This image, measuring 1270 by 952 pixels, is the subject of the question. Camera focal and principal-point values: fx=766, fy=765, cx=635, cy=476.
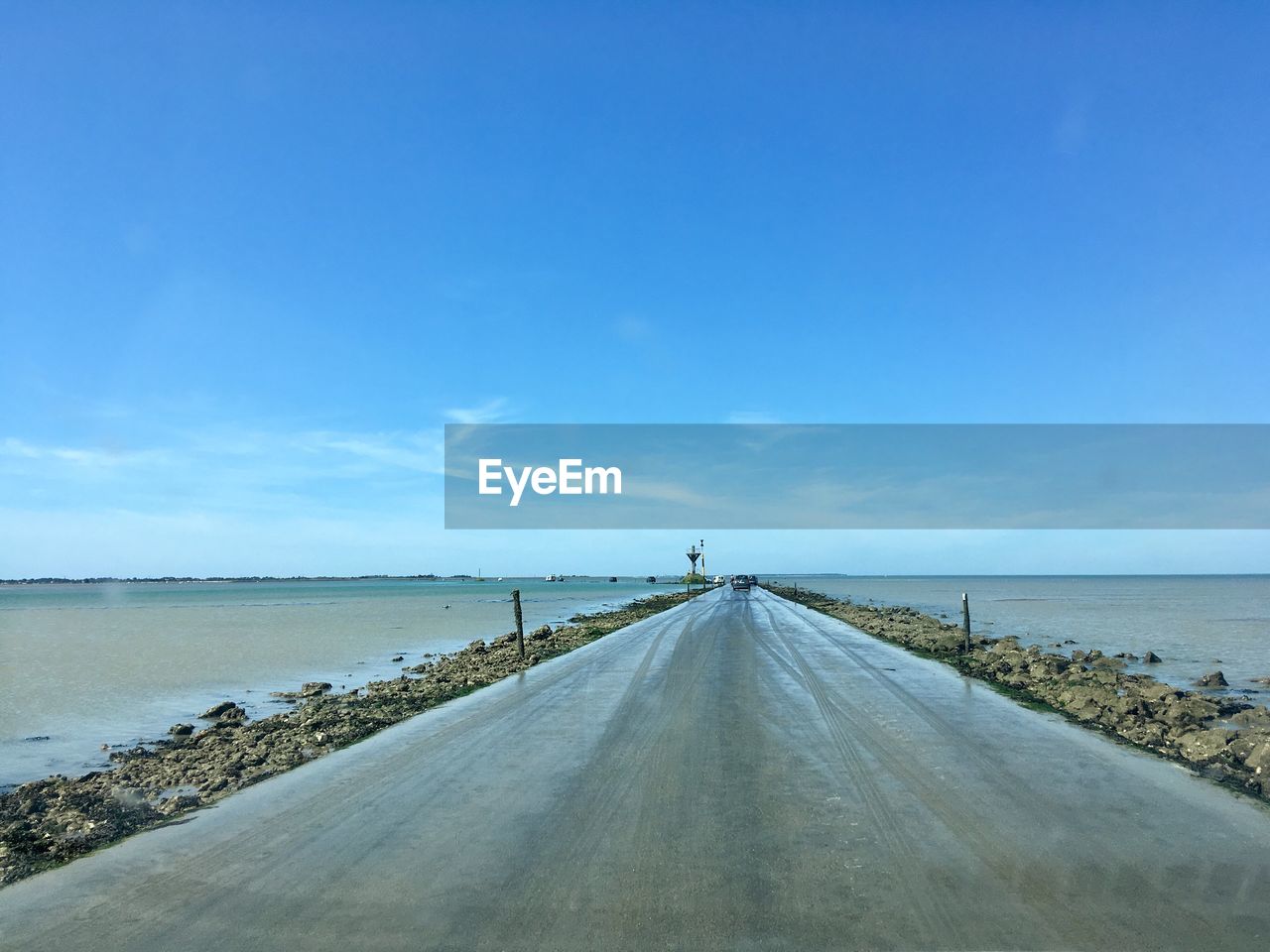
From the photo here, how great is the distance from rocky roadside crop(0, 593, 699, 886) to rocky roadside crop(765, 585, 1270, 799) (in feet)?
41.0

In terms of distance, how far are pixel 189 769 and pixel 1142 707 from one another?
16440 mm

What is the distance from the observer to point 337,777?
396 inches

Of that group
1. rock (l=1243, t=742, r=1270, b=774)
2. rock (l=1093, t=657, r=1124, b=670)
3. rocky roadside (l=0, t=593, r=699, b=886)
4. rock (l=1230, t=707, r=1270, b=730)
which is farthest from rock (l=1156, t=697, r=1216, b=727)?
rocky roadside (l=0, t=593, r=699, b=886)

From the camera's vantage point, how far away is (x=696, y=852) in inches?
266

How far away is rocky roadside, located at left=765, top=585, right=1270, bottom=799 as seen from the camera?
1012 cm

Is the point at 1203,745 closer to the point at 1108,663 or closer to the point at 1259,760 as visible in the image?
the point at 1259,760

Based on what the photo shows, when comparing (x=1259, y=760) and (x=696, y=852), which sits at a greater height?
(x=696, y=852)

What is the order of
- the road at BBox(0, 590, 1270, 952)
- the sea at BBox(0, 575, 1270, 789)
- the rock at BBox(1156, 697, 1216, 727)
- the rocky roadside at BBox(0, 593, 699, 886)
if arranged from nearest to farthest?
1. the road at BBox(0, 590, 1270, 952)
2. the rocky roadside at BBox(0, 593, 699, 886)
3. the rock at BBox(1156, 697, 1216, 727)
4. the sea at BBox(0, 575, 1270, 789)

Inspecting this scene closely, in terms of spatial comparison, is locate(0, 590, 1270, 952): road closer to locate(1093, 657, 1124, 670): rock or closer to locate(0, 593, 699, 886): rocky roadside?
locate(0, 593, 699, 886): rocky roadside

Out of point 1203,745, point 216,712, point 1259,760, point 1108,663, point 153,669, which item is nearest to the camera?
point 1259,760

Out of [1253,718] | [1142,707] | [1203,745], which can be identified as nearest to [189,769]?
[1203,745]

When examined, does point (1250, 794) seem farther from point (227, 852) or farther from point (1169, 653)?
point (1169, 653)

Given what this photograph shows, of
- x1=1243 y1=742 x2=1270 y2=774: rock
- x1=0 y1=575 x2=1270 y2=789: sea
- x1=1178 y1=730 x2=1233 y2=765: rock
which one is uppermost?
x1=1243 y1=742 x2=1270 y2=774: rock

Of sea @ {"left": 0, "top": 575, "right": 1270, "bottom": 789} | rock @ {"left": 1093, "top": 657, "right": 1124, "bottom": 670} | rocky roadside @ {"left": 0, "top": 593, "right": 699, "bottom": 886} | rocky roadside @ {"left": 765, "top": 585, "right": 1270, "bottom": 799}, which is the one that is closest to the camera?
rocky roadside @ {"left": 0, "top": 593, "right": 699, "bottom": 886}
